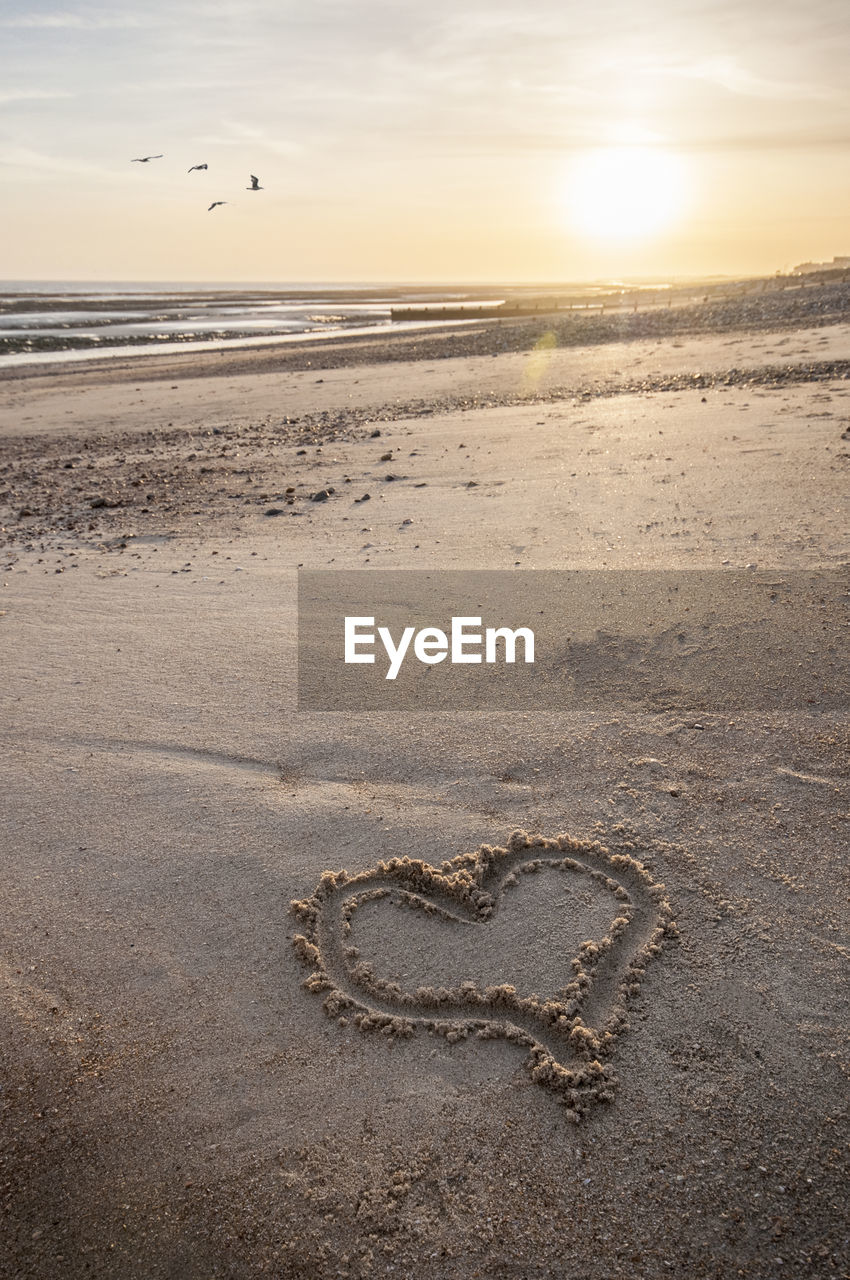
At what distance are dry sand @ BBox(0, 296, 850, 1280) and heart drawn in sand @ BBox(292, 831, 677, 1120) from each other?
0.01 m

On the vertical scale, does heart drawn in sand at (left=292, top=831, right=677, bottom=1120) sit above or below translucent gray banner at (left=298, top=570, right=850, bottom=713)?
below

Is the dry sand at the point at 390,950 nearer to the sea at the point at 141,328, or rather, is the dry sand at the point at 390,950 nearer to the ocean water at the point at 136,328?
the sea at the point at 141,328

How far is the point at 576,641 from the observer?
404 cm

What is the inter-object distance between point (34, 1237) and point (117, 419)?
1196cm

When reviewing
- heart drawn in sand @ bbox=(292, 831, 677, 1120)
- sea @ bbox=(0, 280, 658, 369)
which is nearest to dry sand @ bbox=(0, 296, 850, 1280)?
heart drawn in sand @ bbox=(292, 831, 677, 1120)

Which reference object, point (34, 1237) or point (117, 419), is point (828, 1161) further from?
point (117, 419)

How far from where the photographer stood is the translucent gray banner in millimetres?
3609

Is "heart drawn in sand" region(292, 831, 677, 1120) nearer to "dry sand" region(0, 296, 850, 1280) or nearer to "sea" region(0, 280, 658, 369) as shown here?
"dry sand" region(0, 296, 850, 1280)

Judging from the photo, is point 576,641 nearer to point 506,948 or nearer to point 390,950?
point 506,948

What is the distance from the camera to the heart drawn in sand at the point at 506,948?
7.14 feet

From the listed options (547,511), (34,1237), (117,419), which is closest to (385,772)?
(34,1237)

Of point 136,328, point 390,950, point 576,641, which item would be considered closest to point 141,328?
point 136,328

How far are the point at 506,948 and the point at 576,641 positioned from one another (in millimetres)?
1883

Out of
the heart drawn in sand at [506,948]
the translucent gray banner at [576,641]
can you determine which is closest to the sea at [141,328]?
the translucent gray banner at [576,641]
